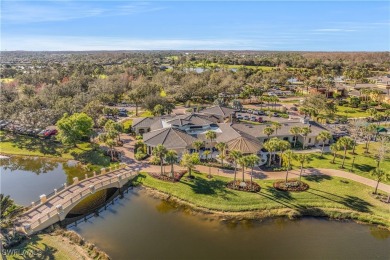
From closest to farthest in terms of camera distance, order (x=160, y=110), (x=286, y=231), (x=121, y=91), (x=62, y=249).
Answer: (x=62, y=249) < (x=286, y=231) < (x=160, y=110) < (x=121, y=91)

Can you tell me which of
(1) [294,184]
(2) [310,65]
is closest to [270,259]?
(1) [294,184]

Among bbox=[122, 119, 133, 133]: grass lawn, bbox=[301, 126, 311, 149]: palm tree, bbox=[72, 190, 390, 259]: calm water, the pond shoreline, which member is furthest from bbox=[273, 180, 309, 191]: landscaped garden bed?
bbox=[122, 119, 133, 133]: grass lawn

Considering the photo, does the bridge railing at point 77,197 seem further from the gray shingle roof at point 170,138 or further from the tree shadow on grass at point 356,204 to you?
the tree shadow on grass at point 356,204

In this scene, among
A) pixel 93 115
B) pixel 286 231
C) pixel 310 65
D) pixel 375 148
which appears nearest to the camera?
pixel 286 231

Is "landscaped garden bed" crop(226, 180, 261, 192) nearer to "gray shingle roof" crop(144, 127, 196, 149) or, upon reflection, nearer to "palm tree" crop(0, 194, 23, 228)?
"gray shingle roof" crop(144, 127, 196, 149)

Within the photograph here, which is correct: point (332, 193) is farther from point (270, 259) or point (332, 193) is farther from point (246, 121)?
point (246, 121)

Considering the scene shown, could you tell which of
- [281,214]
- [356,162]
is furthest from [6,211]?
[356,162]
